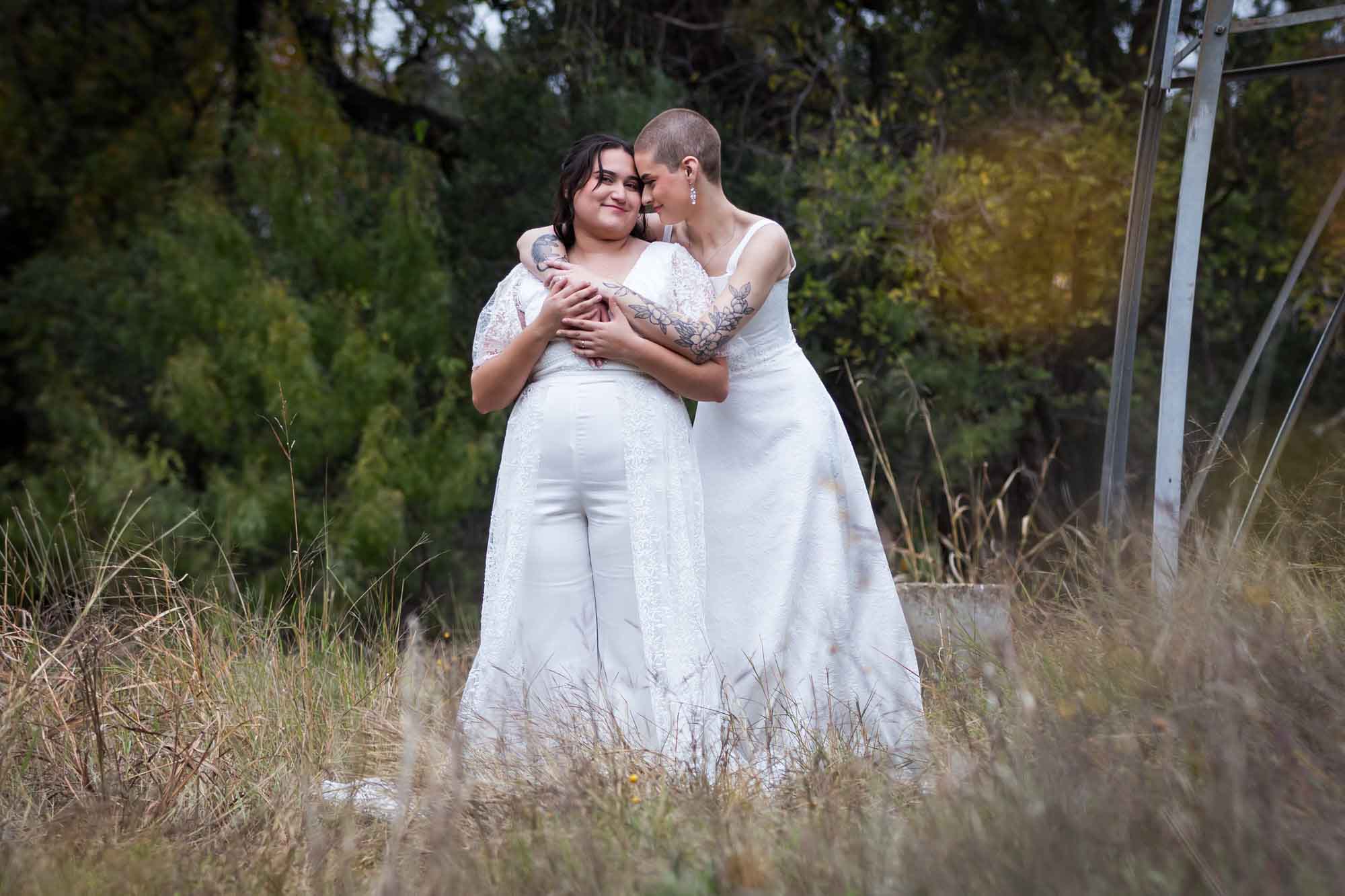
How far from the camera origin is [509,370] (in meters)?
3.18

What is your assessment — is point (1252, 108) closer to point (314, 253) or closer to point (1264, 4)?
point (1264, 4)

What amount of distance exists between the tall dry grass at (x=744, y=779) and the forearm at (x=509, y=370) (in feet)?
2.47

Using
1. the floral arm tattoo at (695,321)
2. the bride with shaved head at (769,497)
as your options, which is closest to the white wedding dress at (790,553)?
the bride with shaved head at (769,497)

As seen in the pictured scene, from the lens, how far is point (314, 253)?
29.9 feet

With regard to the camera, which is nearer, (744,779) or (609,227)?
(744,779)

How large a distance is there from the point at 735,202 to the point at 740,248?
575 centimetres

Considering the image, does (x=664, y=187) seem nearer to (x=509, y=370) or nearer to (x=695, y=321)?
(x=695, y=321)

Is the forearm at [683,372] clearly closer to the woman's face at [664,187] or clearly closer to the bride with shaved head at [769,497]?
the bride with shaved head at [769,497]

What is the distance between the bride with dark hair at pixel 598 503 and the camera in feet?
10.2

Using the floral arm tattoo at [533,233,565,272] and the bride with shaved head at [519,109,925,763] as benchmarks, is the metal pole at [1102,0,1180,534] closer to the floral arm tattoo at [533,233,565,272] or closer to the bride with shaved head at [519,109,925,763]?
the bride with shaved head at [519,109,925,763]

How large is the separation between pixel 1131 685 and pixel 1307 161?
8.62 m

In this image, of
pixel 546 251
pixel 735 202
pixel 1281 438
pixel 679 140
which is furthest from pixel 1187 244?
pixel 735 202

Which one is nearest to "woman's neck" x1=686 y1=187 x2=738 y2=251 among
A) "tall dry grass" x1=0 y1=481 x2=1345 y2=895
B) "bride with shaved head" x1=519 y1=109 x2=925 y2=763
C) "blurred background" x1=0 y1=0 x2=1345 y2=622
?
"bride with shaved head" x1=519 y1=109 x2=925 y2=763

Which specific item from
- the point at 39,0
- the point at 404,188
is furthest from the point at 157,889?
the point at 39,0
